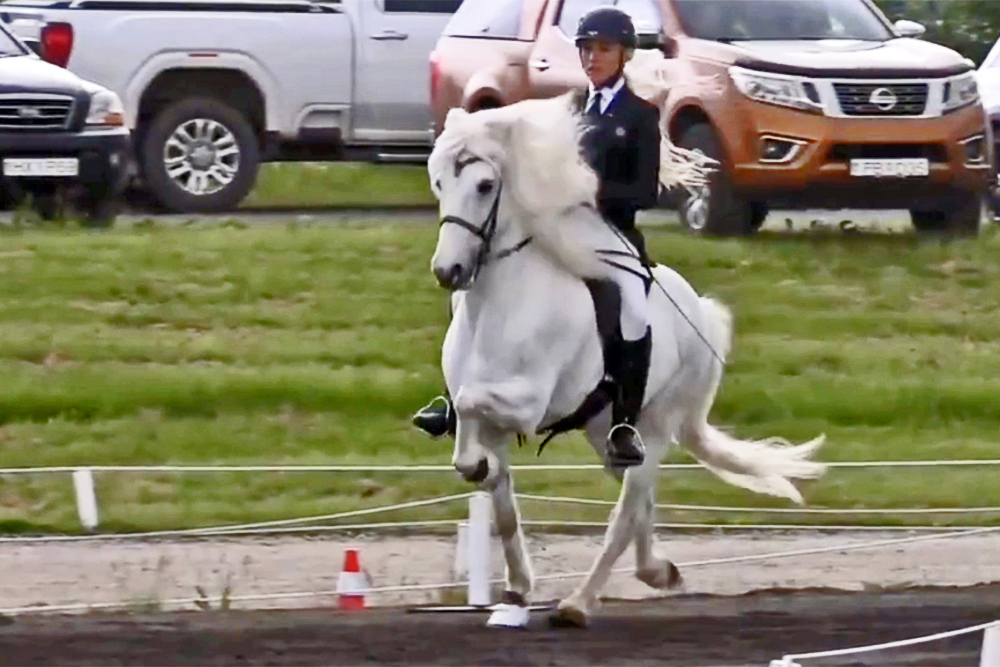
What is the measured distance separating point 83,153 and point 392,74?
386cm

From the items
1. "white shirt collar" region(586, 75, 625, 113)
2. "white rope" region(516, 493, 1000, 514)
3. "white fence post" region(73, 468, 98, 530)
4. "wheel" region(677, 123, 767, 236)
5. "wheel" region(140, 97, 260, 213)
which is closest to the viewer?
"white shirt collar" region(586, 75, 625, 113)

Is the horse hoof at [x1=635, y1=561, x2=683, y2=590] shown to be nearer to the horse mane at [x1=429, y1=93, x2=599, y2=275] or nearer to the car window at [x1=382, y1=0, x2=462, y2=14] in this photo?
the horse mane at [x1=429, y1=93, x2=599, y2=275]

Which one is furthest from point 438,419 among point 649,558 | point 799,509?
point 799,509

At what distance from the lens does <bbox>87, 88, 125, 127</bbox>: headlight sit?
16.3m

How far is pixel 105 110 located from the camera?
1634 centimetres

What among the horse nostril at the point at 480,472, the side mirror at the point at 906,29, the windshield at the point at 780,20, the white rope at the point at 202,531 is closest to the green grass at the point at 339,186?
the windshield at the point at 780,20

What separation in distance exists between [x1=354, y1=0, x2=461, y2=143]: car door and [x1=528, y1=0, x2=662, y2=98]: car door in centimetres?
239

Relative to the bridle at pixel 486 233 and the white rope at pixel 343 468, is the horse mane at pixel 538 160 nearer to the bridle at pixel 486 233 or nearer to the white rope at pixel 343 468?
the bridle at pixel 486 233

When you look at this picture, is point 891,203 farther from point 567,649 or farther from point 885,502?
point 567,649

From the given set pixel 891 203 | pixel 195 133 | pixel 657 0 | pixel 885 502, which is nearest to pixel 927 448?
pixel 885 502

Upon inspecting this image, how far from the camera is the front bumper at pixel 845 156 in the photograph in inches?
606

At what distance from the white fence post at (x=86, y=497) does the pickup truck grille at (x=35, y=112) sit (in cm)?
551

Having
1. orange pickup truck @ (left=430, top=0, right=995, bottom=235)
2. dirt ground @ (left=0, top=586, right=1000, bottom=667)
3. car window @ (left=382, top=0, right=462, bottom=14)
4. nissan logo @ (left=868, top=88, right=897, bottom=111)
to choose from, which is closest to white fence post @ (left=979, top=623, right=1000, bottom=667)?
dirt ground @ (left=0, top=586, right=1000, bottom=667)

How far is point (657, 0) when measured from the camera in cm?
1617
